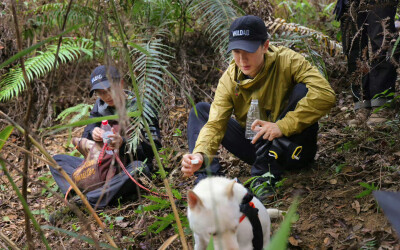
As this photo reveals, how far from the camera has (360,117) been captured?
383cm

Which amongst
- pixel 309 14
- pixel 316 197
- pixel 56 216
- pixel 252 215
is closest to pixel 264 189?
pixel 316 197

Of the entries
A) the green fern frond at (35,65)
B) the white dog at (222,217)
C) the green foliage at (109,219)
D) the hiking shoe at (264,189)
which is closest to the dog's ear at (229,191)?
the white dog at (222,217)

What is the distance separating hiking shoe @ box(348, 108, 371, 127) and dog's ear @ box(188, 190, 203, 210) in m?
2.33

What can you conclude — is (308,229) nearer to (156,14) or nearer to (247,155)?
(247,155)

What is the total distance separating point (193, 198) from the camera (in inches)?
81.1

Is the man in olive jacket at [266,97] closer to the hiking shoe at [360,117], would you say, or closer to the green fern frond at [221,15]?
the hiking shoe at [360,117]

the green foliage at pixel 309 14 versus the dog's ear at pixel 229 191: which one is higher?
the green foliage at pixel 309 14

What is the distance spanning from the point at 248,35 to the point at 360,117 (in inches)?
56.5

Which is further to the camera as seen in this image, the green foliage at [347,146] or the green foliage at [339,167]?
the green foliage at [347,146]

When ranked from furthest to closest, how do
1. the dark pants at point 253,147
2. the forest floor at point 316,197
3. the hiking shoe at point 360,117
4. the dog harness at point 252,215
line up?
the hiking shoe at point 360,117 < the dark pants at point 253,147 < the forest floor at point 316,197 < the dog harness at point 252,215

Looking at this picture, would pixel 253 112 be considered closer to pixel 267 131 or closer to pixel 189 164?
pixel 267 131

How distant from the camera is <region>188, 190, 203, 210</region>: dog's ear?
6.68 ft

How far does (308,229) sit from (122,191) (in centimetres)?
209

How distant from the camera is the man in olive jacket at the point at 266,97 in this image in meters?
3.27
